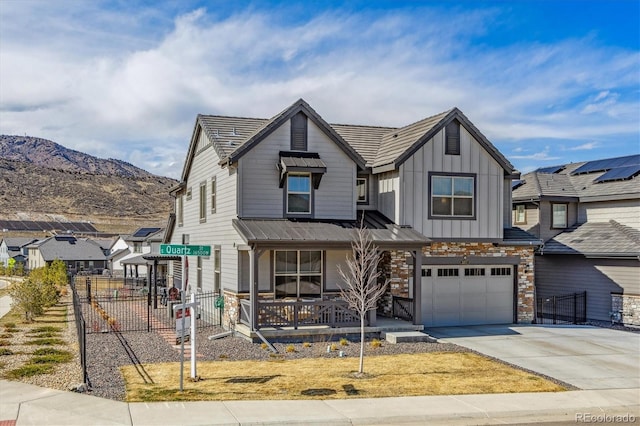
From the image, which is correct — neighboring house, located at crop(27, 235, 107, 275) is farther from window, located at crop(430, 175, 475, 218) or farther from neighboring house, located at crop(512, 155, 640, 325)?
window, located at crop(430, 175, 475, 218)

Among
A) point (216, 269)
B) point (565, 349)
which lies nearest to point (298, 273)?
point (216, 269)

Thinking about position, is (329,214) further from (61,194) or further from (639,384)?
(61,194)

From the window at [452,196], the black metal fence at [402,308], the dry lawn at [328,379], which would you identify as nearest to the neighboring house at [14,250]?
the black metal fence at [402,308]

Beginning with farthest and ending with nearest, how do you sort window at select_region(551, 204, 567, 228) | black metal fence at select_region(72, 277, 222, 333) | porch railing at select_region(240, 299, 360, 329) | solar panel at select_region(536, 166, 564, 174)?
1. solar panel at select_region(536, 166, 564, 174)
2. window at select_region(551, 204, 567, 228)
3. black metal fence at select_region(72, 277, 222, 333)
4. porch railing at select_region(240, 299, 360, 329)

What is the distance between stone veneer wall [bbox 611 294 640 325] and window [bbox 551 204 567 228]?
4817 millimetres

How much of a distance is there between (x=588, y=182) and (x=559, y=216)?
2435 millimetres

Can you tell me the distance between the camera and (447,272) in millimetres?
23562

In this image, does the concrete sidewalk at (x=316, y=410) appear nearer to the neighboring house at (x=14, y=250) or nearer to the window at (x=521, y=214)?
the window at (x=521, y=214)

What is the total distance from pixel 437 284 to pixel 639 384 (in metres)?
9.32

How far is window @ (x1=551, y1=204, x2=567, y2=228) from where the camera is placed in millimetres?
29812

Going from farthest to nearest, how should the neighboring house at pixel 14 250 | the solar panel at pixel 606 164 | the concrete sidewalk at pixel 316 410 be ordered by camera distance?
the neighboring house at pixel 14 250 < the solar panel at pixel 606 164 < the concrete sidewalk at pixel 316 410

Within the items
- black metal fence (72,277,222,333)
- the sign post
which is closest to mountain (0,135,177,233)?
black metal fence (72,277,222,333)

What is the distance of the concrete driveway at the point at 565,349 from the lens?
50.8 ft

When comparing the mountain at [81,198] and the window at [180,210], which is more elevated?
the mountain at [81,198]
